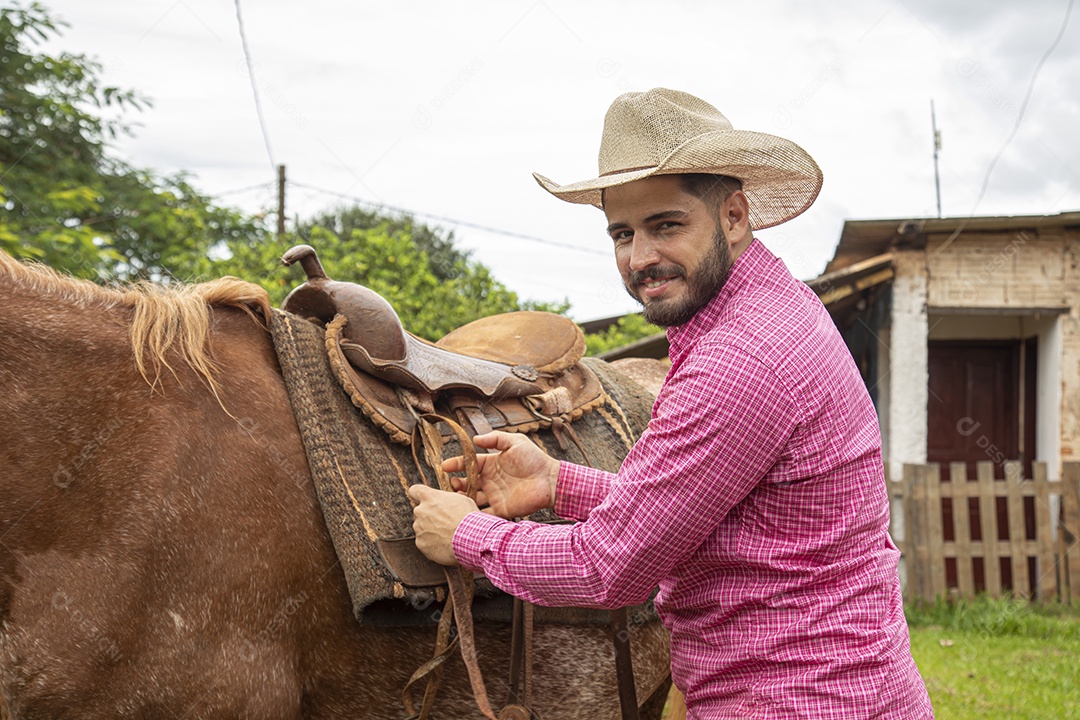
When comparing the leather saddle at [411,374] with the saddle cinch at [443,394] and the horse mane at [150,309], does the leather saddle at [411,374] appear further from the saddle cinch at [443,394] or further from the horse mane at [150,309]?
the horse mane at [150,309]

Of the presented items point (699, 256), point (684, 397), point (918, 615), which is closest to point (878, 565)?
point (684, 397)

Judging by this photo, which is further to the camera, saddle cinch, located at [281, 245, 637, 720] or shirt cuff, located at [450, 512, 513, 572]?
saddle cinch, located at [281, 245, 637, 720]

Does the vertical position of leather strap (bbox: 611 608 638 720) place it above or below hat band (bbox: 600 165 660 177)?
below

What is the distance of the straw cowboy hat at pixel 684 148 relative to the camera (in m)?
1.78

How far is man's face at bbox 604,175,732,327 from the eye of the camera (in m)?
1.83

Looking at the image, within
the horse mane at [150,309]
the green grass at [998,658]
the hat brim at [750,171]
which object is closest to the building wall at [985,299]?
the green grass at [998,658]

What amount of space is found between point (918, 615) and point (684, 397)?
20.8ft

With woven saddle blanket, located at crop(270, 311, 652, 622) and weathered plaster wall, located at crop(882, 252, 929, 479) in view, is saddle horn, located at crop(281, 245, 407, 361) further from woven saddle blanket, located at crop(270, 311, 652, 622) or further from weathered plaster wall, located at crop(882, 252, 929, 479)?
weathered plaster wall, located at crop(882, 252, 929, 479)

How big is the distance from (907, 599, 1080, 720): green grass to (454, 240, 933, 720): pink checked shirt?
3.73 m

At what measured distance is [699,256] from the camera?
1.83 m

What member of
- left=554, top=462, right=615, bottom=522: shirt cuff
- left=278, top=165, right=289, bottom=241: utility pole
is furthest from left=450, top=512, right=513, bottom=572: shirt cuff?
left=278, top=165, right=289, bottom=241: utility pole

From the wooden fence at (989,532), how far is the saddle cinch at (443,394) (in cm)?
539

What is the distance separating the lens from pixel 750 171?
75.0 inches

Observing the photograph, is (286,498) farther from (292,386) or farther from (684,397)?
(684,397)
